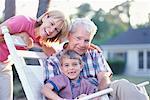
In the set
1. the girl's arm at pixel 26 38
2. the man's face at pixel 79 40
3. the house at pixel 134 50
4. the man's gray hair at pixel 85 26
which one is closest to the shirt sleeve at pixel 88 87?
the man's face at pixel 79 40

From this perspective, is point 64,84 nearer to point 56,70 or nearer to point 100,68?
point 56,70

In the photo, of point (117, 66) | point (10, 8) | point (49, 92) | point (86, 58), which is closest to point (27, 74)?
point (49, 92)

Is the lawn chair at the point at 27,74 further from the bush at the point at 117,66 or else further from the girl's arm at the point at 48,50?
the bush at the point at 117,66

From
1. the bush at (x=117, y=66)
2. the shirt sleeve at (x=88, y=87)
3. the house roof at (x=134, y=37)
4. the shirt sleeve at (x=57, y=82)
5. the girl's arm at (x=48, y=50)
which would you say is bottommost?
the bush at (x=117, y=66)

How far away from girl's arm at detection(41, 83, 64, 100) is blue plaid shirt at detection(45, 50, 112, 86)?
5.5 inches

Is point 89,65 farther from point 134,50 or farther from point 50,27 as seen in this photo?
point 134,50

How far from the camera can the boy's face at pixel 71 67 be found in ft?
10.8

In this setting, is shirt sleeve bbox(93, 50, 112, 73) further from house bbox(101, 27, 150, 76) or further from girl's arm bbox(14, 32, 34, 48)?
house bbox(101, 27, 150, 76)

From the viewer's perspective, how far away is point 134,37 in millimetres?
30594

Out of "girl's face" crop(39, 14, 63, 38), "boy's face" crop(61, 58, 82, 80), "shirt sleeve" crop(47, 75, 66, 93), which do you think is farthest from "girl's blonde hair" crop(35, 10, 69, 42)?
"shirt sleeve" crop(47, 75, 66, 93)

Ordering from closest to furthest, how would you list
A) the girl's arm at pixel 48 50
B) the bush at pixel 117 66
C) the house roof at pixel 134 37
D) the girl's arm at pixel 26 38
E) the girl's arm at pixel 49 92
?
the girl's arm at pixel 49 92 < the girl's arm at pixel 26 38 < the girl's arm at pixel 48 50 < the bush at pixel 117 66 < the house roof at pixel 134 37

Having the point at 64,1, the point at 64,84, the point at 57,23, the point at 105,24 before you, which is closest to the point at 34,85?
the point at 64,84

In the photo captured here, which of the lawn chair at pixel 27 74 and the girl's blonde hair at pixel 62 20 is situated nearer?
the lawn chair at pixel 27 74

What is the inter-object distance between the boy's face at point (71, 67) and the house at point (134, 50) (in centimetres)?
2654
